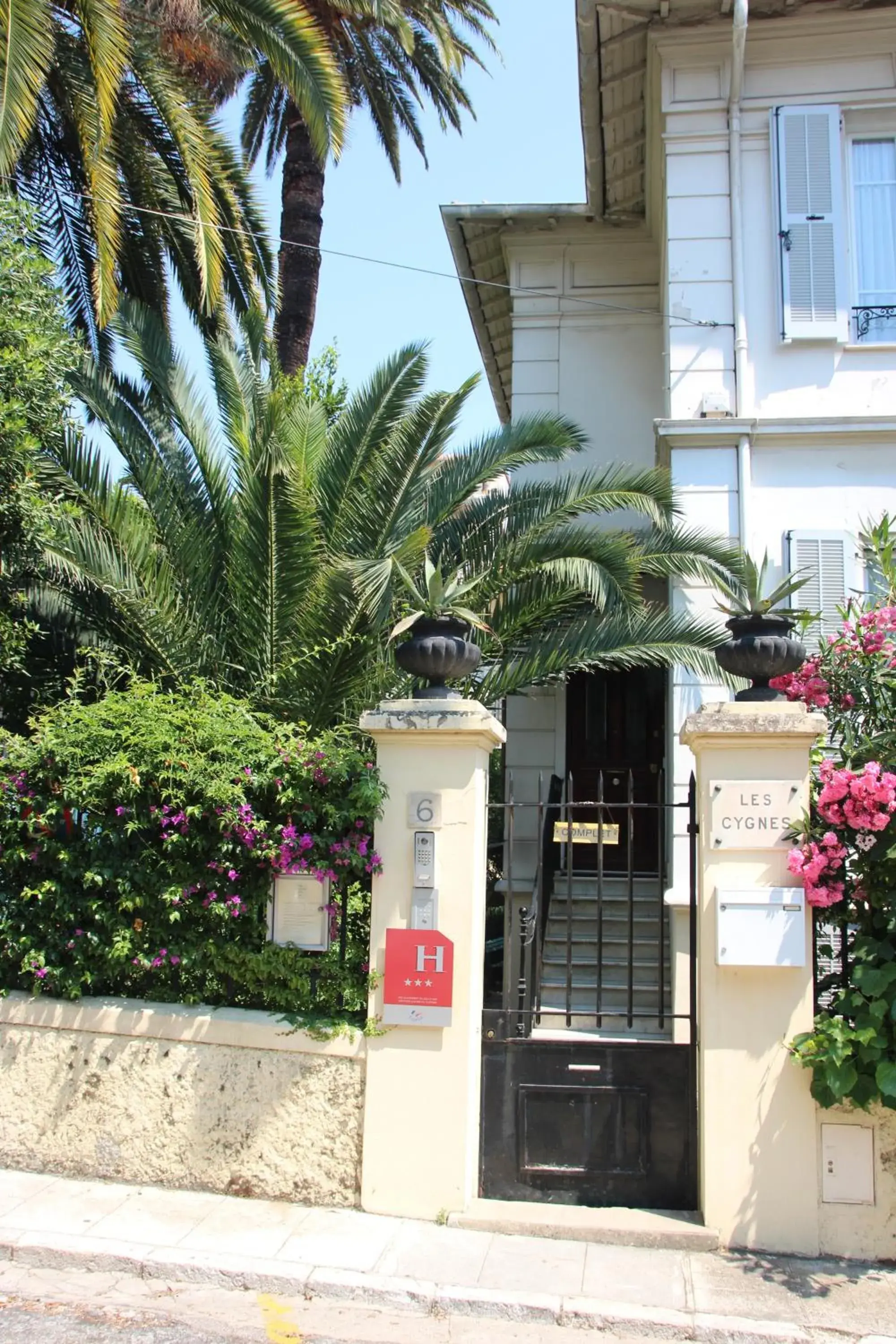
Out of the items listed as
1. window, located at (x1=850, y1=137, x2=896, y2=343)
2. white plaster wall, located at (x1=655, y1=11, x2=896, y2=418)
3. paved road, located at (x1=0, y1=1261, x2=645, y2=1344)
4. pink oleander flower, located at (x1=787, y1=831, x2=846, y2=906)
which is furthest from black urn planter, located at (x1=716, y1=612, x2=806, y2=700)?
window, located at (x1=850, y1=137, x2=896, y2=343)

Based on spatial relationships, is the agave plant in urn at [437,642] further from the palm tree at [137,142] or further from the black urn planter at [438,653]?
the palm tree at [137,142]

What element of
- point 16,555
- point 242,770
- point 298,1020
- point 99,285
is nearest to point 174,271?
point 99,285

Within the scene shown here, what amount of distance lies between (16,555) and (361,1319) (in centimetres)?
500

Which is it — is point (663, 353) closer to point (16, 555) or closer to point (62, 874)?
point (16, 555)

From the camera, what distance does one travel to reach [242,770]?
526 cm

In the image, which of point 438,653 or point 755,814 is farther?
point 438,653

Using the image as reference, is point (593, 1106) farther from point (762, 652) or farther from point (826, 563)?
point (826, 563)

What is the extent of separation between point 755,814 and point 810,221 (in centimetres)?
660

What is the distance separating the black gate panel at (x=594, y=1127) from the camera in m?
4.99

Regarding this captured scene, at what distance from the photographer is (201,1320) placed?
403cm

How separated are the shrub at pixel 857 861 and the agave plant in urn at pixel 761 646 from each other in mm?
268

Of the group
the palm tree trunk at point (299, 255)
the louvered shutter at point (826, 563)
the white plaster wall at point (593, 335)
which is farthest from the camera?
the palm tree trunk at point (299, 255)

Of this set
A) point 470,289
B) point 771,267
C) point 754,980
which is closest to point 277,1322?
point 754,980

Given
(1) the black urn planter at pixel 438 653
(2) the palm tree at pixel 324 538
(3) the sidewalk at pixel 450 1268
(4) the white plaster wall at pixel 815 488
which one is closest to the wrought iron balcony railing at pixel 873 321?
(4) the white plaster wall at pixel 815 488
